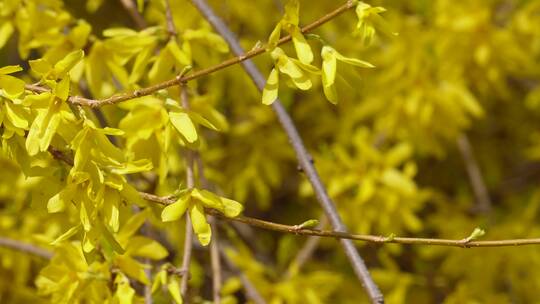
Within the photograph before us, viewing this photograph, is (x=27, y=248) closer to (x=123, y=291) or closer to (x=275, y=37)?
(x=123, y=291)

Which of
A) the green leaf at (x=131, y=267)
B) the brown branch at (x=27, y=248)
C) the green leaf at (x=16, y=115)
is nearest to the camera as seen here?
the green leaf at (x=16, y=115)

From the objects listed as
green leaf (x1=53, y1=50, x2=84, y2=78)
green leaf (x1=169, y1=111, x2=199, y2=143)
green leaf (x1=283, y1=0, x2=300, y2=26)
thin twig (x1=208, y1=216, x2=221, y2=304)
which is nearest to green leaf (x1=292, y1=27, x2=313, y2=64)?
green leaf (x1=283, y1=0, x2=300, y2=26)

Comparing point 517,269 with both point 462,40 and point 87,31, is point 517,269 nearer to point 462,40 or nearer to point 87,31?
point 462,40

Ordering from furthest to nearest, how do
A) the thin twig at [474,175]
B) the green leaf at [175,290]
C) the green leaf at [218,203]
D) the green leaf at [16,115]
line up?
the thin twig at [474,175] < the green leaf at [175,290] < the green leaf at [218,203] < the green leaf at [16,115]

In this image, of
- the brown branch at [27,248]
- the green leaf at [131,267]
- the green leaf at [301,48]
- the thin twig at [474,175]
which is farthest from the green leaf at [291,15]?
the thin twig at [474,175]

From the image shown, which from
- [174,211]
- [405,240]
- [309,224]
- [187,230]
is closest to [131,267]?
[187,230]

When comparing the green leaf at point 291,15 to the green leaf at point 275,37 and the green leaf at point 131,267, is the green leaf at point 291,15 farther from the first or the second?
the green leaf at point 131,267

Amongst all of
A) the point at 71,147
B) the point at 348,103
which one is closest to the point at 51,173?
the point at 71,147

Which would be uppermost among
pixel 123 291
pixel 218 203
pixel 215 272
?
pixel 215 272
